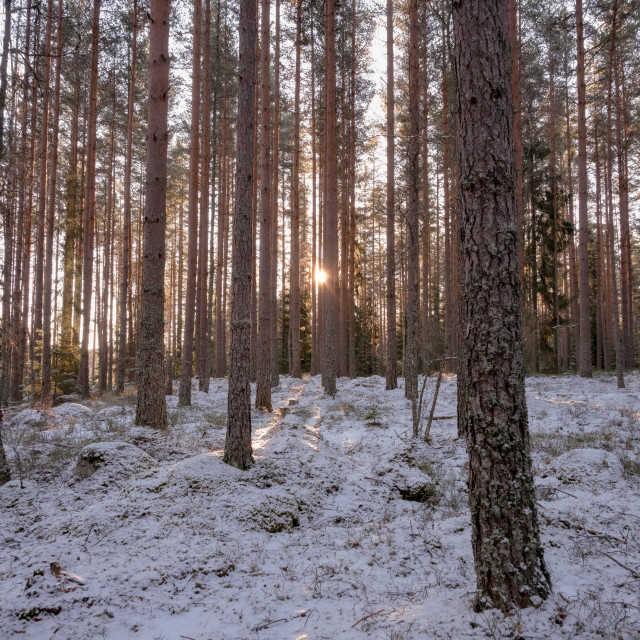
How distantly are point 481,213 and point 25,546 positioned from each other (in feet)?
14.9


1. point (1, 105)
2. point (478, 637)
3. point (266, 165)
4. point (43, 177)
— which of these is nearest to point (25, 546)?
point (478, 637)

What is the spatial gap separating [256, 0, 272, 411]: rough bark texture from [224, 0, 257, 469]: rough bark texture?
441cm

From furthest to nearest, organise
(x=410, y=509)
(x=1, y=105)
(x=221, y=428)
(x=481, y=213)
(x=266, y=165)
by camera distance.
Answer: (x=266, y=165) → (x=221, y=428) → (x=1, y=105) → (x=410, y=509) → (x=481, y=213)

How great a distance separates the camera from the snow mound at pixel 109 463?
4.96 meters

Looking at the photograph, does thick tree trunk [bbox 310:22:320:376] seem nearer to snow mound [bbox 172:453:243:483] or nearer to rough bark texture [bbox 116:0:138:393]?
rough bark texture [bbox 116:0:138:393]

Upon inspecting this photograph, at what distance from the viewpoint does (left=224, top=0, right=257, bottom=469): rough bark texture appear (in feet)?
16.7

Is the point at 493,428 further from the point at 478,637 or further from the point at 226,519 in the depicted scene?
the point at 226,519

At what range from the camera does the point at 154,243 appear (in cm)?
717

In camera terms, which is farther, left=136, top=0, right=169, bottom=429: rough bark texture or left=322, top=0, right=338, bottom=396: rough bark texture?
left=322, top=0, right=338, bottom=396: rough bark texture

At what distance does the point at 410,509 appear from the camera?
4.49 m

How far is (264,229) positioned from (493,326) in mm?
8096

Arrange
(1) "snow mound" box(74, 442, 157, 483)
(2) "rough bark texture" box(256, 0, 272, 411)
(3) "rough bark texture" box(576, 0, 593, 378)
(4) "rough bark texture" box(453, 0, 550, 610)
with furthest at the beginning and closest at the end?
(3) "rough bark texture" box(576, 0, 593, 378) < (2) "rough bark texture" box(256, 0, 272, 411) < (1) "snow mound" box(74, 442, 157, 483) < (4) "rough bark texture" box(453, 0, 550, 610)

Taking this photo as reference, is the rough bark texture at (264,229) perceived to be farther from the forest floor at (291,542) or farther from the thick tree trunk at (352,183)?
the thick tree trunk at (352,183)

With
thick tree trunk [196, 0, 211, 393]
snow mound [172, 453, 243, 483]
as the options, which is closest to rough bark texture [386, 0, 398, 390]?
thick tree trunk [196, 0, 211, 393]
